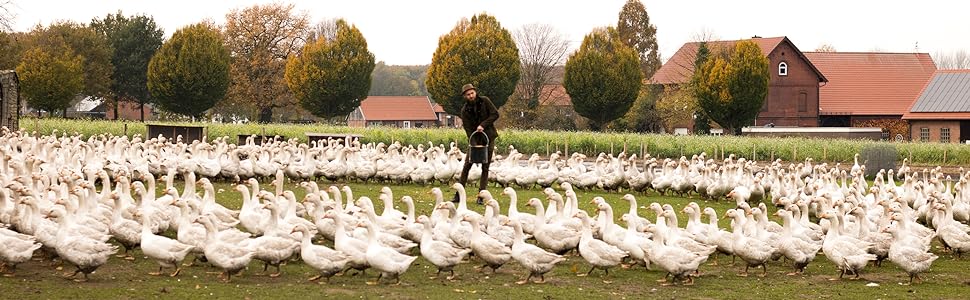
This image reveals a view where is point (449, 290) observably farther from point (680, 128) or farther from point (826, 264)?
point (680, 128)

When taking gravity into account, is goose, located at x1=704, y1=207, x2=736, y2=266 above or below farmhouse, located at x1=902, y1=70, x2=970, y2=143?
below

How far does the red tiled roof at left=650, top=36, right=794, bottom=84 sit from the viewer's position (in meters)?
81.5

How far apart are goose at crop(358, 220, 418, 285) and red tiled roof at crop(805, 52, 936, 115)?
228 ft

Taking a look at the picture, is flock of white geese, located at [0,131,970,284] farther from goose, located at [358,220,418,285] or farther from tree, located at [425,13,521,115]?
tree, located at [425,13,521,115]

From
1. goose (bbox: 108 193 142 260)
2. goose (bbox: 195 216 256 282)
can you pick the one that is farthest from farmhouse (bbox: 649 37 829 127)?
goose (bbox: 195 216 256 282)

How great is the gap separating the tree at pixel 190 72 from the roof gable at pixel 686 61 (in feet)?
95.6

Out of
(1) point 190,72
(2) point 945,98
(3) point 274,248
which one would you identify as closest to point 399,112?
(1) point 190,72

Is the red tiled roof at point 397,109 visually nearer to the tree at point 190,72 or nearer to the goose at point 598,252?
the tree at point 190,72

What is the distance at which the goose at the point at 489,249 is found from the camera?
1480cm

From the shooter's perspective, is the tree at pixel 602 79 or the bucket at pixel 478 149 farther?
the tree at pixel 602 79

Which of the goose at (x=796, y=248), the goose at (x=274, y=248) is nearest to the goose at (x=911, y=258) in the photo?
the goose at (x=796, y=248)

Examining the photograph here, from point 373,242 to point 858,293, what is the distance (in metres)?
5.72

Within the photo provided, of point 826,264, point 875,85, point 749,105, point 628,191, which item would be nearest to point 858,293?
point 826,264

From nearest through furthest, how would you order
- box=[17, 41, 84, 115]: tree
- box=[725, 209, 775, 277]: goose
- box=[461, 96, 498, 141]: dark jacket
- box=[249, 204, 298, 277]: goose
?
box=[249, 204, 298, 277]: goose
box=[725, 209, 775, 277]: goose
box=[461, 96, 498, 141]: dark jacket
box=[17, 41, 84, 115]: tree
